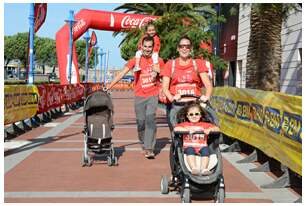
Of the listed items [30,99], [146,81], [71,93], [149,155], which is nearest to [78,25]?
[71,93]

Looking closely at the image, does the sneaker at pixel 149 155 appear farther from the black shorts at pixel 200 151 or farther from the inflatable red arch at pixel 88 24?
the inflatable red arch at pixel 88 24

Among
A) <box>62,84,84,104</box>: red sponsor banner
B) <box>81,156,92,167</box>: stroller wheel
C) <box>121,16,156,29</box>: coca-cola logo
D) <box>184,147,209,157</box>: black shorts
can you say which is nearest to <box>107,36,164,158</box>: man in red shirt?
<box>81,156,92,167</box>: stroller wheel

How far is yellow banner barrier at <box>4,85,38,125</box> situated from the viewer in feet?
36.3

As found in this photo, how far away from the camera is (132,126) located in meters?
14.5

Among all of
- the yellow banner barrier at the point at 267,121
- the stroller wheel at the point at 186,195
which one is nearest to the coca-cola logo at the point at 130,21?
the yellow banner barrier at the point at 267,121

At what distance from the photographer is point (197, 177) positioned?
5.17 meters

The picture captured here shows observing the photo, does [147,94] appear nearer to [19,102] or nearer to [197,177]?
[197,177]

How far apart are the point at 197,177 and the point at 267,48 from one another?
9803 mm

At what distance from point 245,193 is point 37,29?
13563 mm

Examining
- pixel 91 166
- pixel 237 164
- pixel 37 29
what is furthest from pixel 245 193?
pixel 37 29

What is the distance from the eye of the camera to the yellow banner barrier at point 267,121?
19.9 feet

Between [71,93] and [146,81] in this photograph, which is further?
[71,93]

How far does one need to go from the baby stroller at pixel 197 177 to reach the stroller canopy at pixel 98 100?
2714 mm

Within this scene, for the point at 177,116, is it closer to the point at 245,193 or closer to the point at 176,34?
the point at 245,193
